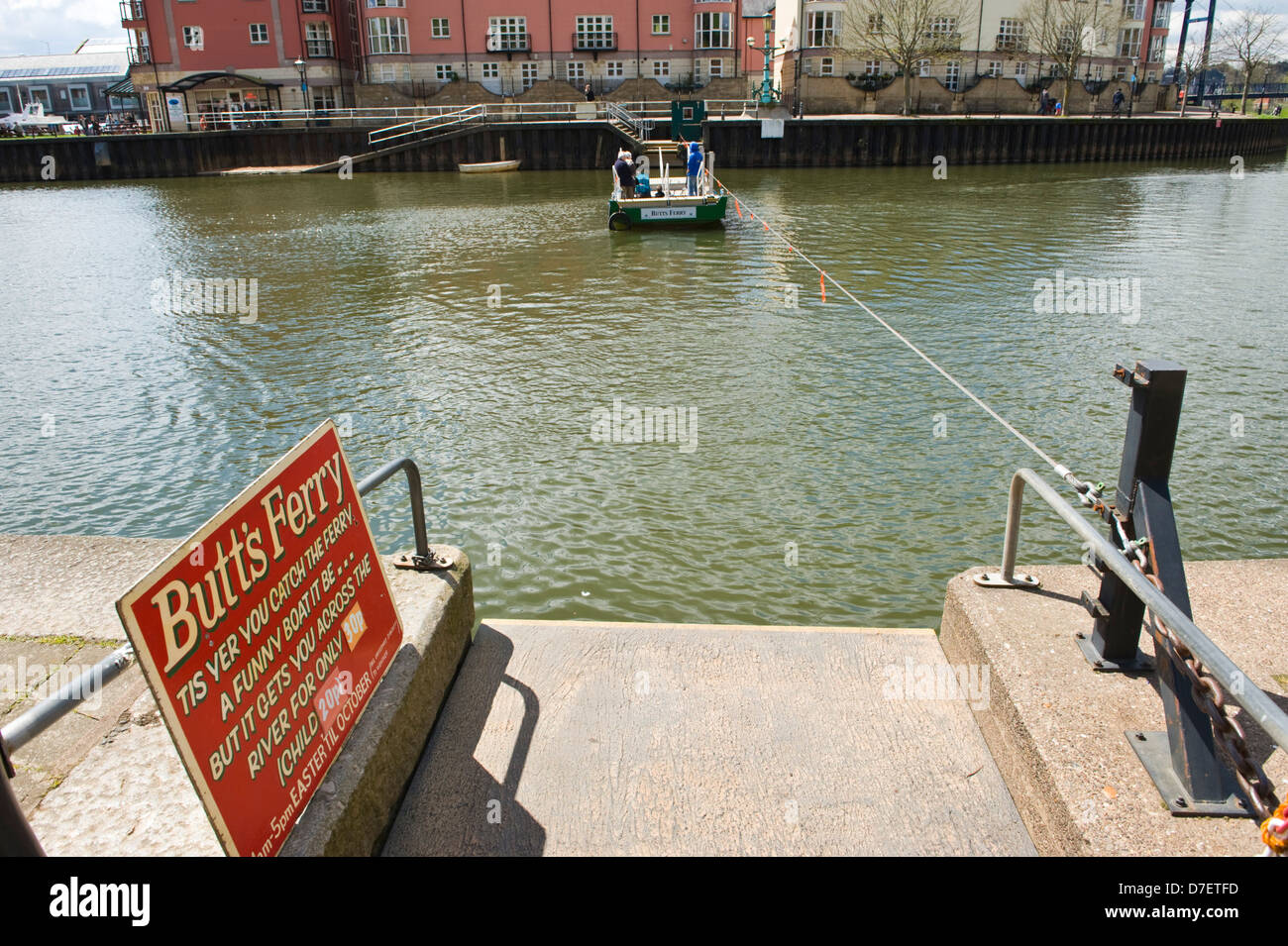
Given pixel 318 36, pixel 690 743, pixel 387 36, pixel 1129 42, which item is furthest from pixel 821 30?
pixel 690 743

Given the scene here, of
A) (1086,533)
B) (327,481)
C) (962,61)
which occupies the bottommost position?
(1086,533)

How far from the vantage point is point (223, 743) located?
3.18m

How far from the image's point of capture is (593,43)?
70625 millimetres

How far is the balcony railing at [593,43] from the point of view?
7050 centimetres

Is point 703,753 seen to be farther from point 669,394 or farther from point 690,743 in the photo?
point 669,394

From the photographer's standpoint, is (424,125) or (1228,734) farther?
(424,125)

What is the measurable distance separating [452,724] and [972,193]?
4016 cm

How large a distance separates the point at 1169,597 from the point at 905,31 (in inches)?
2940

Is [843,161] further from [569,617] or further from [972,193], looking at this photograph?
[569,617]

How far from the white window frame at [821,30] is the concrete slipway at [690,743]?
73.4 metres

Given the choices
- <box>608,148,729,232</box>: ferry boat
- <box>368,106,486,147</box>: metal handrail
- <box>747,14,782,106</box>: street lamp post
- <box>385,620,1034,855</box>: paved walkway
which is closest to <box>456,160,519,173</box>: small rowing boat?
<box>368,106,486,147</box>: metal handrail

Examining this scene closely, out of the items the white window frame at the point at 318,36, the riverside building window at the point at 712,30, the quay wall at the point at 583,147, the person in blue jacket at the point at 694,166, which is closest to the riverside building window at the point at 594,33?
the riverside building window at the point at 712,30

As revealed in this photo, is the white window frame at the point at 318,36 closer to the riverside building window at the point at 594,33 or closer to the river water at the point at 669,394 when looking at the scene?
the riverside building window at the point at 594,33

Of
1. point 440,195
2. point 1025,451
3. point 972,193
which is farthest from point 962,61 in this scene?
point 1025,451
